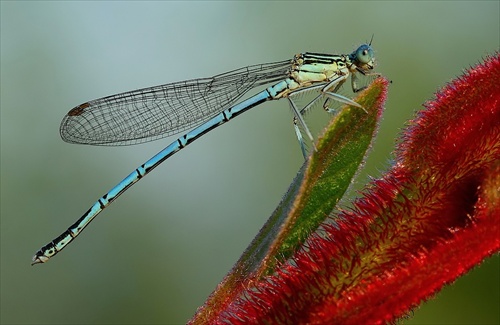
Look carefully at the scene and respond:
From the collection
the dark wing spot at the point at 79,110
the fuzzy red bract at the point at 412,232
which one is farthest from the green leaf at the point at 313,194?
the dark wing spot at the point at 79,110

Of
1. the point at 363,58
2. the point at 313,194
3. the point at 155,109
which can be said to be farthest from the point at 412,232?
the point at 155,109

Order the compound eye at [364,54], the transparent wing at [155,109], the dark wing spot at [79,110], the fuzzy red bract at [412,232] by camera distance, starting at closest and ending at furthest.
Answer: the fuzzy red bract at [412,232] → the compound eye at [364,54] → the transparent wing at [155,109] → the dark wing spot at [79,110]

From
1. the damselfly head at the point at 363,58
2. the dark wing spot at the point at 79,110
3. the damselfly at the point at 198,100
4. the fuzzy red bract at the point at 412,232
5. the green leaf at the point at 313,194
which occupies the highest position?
the dark wing spot at the point at 79,110

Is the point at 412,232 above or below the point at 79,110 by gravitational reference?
below

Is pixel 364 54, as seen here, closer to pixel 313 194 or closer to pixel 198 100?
pixel 198 100

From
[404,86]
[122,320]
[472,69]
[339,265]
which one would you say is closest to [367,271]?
[339,265]

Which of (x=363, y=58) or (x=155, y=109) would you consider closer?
(x=363, y=58)

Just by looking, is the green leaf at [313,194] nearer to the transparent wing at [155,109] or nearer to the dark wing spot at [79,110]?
the transparent wing at [155,109]

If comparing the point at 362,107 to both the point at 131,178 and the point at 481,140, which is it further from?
the point at 131,178
